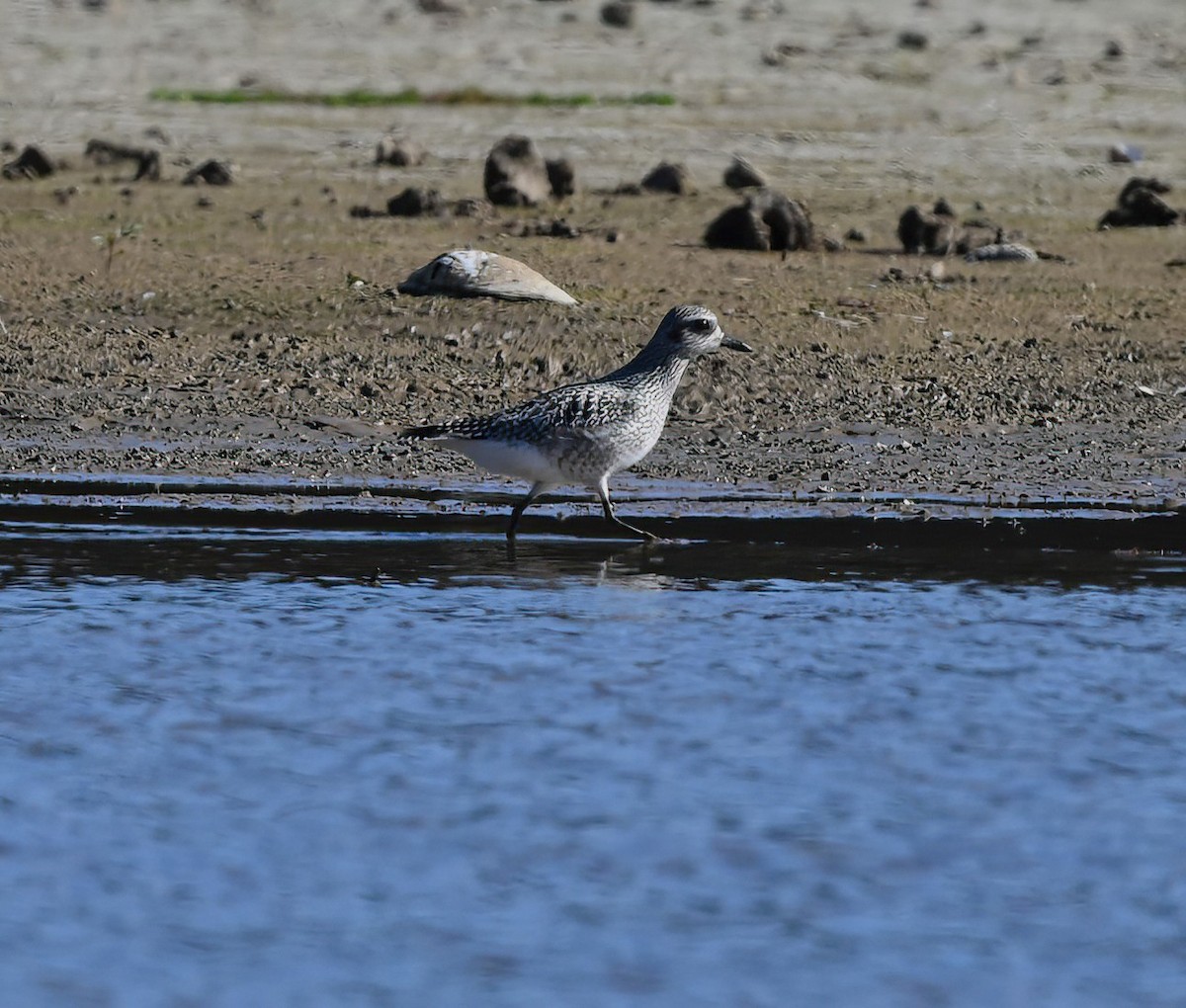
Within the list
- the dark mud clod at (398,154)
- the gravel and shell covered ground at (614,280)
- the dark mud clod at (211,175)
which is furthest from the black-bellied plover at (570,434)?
the dark mud clod at (398,154)

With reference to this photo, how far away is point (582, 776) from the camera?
6.15m

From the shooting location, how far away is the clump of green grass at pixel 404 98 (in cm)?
2150

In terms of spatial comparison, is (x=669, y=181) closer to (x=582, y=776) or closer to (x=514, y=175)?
(x=514, y=175)

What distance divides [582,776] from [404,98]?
16355 mm

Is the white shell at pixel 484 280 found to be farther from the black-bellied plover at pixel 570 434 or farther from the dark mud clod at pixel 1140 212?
the dark mud clod at pixel 1140 212

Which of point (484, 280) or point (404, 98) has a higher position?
point (404, 98)

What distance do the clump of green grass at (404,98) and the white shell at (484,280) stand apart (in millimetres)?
8894

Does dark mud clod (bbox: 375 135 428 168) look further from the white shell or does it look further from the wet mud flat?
the wet mud flat

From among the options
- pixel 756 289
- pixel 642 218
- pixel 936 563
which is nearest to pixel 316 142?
pixel 642 218

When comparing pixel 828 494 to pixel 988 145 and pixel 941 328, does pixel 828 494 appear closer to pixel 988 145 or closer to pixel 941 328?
pixel 941 328

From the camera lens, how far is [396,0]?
28469 millimetres

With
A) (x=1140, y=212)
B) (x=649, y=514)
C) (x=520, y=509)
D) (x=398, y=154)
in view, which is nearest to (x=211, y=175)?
(x=398, y=154)

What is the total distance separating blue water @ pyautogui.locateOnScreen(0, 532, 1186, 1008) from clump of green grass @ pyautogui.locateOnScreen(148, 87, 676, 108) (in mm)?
12990

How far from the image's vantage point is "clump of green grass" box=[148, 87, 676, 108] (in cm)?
2150
